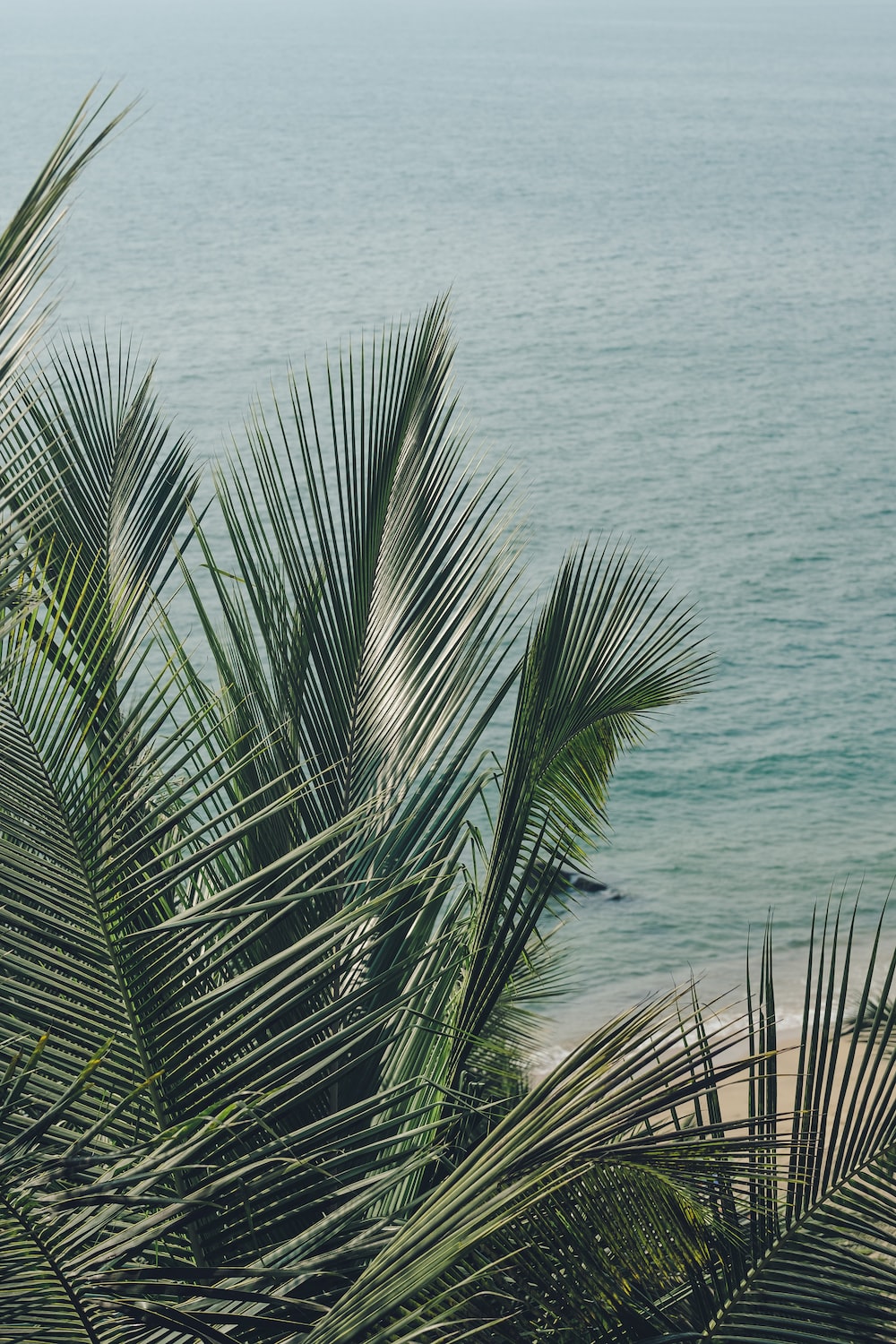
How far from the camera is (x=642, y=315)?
41781 millimetres

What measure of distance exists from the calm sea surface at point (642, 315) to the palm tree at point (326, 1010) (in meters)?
1.81

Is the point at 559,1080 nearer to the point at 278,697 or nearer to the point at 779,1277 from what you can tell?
the point at 779,1277

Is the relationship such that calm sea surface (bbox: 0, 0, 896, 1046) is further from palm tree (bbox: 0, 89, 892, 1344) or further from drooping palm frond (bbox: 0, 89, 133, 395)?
drooping palm frond (bbox: 0, 89, 133, 395)

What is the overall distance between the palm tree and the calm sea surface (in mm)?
1808

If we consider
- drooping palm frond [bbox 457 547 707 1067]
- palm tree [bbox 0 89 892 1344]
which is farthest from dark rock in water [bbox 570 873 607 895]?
palm tree [bbox 0 89 892 1344]

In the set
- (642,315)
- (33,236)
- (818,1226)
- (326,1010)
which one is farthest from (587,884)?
(642,315)

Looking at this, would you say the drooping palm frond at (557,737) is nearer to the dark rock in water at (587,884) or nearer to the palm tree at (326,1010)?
the palm tree at (326,1010)

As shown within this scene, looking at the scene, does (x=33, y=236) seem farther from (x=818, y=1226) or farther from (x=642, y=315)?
(x=642, y=315)

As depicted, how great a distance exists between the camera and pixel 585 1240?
2.69 meters

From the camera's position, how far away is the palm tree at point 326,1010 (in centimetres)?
197

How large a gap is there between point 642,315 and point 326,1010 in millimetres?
41431

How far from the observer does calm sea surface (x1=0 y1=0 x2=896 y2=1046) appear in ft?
59.1

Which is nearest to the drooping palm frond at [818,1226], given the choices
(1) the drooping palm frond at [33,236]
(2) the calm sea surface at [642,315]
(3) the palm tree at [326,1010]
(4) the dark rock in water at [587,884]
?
(3) the palm tree at [326,1010]

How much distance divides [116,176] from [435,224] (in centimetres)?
1960
